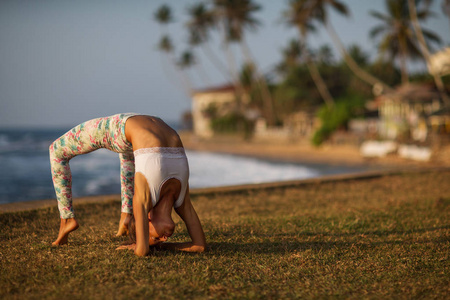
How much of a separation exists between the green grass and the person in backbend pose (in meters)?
0.21

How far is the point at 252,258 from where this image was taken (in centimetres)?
359

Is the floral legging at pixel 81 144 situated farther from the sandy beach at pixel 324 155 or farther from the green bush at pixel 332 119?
the green bush at pixel 332 119

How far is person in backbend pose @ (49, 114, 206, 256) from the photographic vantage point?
3348mm

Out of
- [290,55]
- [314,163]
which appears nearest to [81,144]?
[314,163]

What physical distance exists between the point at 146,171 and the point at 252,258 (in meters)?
1.10

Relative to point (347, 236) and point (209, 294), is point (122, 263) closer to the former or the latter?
point (209, 294)

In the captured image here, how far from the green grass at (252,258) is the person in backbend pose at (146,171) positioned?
0.21 meters

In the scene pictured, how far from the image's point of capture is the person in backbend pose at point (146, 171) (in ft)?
11.0

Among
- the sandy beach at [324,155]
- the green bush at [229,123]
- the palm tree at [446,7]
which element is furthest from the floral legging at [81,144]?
the green bush at [229,123]

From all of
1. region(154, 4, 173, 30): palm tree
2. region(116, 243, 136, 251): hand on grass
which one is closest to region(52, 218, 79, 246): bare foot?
region(116, 243, 136, 251): hand on grass

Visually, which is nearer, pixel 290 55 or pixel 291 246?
pixel 291 246

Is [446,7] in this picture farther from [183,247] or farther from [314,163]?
[183,247]

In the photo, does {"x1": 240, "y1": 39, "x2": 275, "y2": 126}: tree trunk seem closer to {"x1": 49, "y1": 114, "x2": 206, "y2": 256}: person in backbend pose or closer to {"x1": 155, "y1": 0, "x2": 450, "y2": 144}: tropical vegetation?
{"x1": 155, "y1": 0, "x2": 450, "y2": 144}: tropical vegetation

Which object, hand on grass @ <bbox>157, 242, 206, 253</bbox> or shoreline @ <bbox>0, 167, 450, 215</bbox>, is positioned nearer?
hand on grass @ <bbox>157, 242, 206, 253</bbox>
